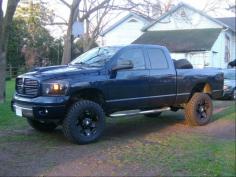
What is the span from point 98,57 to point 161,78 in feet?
4.69

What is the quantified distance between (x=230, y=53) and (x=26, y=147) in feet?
113

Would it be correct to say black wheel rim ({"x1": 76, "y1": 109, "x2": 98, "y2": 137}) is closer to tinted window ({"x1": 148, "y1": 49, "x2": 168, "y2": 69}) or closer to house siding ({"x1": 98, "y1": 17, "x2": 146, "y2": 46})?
tinted window ({"x1": 148, "y1": 49, "x2": 168, "y2": 69})

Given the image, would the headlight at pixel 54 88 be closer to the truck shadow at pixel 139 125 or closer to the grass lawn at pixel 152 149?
the grass lawn at pixel 152 149

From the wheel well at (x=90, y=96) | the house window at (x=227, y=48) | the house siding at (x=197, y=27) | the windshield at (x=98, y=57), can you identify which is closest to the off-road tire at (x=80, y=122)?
the wheel well at (x=90, y=96)

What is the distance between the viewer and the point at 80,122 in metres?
8.47

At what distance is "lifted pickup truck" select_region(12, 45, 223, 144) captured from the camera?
8234 mm

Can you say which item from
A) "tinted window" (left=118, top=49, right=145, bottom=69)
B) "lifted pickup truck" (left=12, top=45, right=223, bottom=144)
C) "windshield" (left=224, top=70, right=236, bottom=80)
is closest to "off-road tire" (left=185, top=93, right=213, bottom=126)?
"lifted pickup truck" (left=12, top=45, right=223, bottom=144)

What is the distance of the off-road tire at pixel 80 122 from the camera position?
8234 millimetres

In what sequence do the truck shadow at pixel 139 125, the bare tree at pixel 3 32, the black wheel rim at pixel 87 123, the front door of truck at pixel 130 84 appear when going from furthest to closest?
the bare tree at pixel 3 32 < the truck shadow at pixel 139 125 < the front door of truck at pixel 130 84 < the black wheel rim at pixel 87 123

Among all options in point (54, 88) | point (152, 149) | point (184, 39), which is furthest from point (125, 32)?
point (152, 149)

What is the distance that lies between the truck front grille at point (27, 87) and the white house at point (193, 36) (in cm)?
2569

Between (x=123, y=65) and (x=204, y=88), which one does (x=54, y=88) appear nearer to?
(x=123, y=65)

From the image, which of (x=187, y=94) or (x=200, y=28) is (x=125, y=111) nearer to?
(x=187, y=94)

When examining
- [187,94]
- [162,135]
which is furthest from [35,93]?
[187,94]
